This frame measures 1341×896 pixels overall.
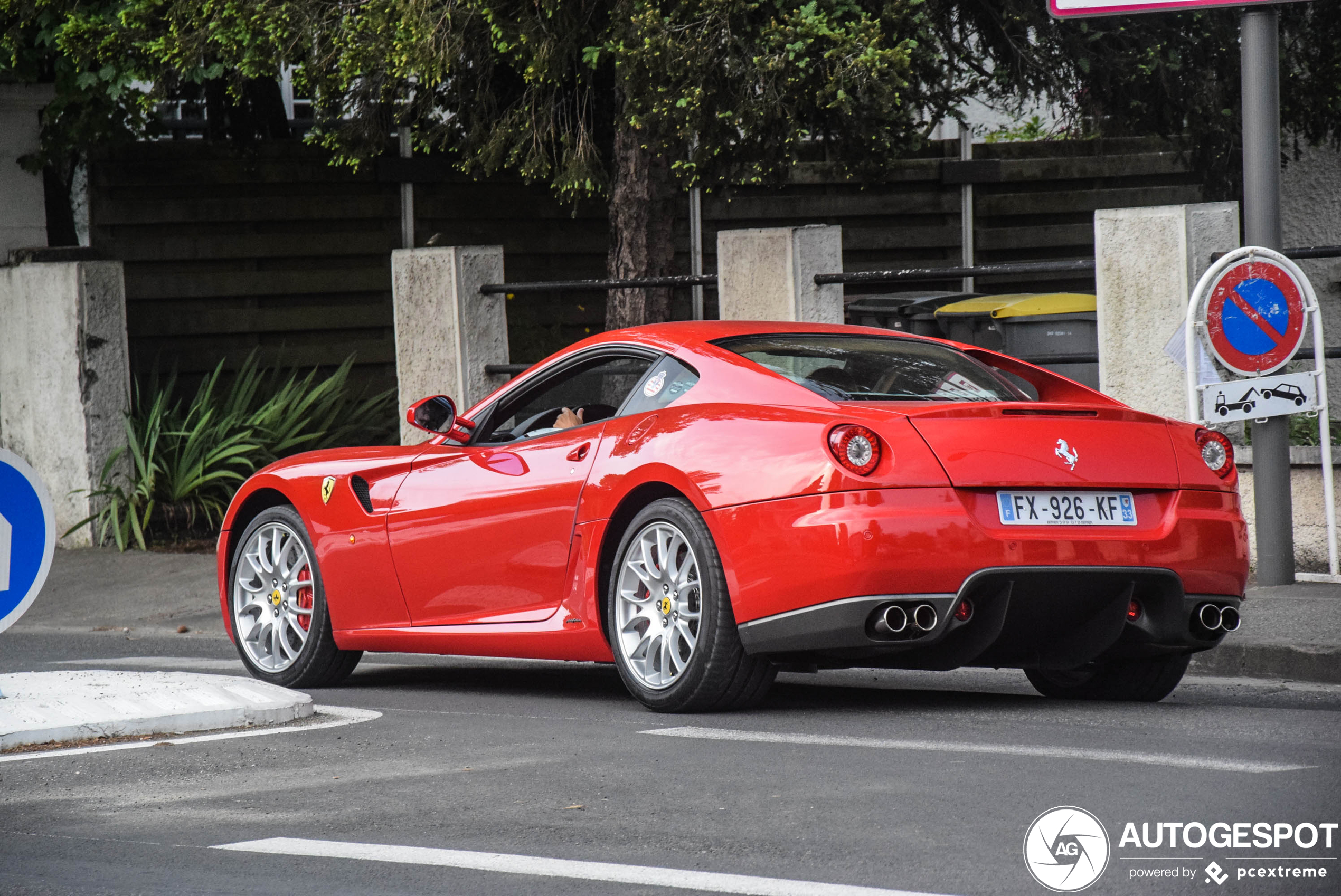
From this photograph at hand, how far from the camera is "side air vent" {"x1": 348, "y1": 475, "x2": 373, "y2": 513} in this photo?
24.7 feet

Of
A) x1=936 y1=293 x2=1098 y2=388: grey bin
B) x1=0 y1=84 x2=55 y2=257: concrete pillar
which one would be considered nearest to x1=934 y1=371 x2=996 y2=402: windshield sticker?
x1=936 y1=293 x2=1098 y2=388: grey bin

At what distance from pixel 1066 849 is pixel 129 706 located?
355 centimetres

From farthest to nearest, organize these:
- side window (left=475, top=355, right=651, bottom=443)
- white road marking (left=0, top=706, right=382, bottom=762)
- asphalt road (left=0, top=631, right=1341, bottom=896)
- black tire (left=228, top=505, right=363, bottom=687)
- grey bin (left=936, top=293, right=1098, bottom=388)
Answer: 1. grey bin (left=936, top=293, right=1098, bottom=388)
2. black tire (left=228, top=505, right=363, bottom=687)
3. side window (left=475, top=355, right=651, bottom=443)
4. white road marking (left=0, top=706, right=382, bottom=762)
5. asphalt road (left=0, top=631, right=1341, bottom=896)

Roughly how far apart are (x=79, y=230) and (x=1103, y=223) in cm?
851

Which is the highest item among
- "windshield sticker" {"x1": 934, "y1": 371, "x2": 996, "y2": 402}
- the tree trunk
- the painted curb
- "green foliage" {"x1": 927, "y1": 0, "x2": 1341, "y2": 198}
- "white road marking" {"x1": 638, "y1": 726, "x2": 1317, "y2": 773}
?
"green foliage" {"x1": 927, "y1": 0, "x2": 1341, "y2": 198}

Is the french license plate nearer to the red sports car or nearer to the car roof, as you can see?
the red sports car

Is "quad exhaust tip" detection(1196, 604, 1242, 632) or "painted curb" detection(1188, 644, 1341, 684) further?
"painted curb" detection(1188, 644, 1341, 684)

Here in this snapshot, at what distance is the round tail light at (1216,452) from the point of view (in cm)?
632

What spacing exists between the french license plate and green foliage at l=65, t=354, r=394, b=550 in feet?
28.2

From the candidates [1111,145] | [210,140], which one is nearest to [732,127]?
[210,140]

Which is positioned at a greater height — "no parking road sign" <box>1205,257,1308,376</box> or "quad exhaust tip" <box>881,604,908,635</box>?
"no parking road sign" <box>1205,257,1308,376</box>

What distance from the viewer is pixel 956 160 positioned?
59.9ft

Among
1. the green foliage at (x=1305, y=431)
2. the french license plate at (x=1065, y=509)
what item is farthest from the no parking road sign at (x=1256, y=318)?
the french license plate at (x=1065, y=509)

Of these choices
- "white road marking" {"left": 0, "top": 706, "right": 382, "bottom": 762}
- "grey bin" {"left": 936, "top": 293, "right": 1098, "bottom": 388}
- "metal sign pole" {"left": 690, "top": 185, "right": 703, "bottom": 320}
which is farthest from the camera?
"metal sign pole" {"left": 690, "top": 185, "right": 703, "bottom": 320}
